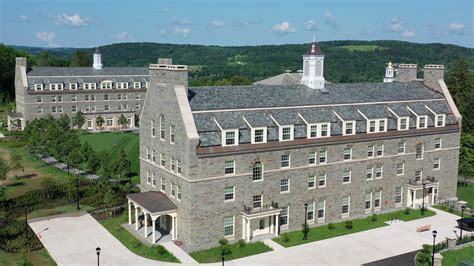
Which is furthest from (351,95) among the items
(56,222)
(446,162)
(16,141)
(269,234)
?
(16,141)

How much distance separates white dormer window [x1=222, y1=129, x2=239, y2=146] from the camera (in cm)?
4038

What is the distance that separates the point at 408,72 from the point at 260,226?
3042cm

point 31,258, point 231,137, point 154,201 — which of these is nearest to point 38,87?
point 154,201

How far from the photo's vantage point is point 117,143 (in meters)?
85.0

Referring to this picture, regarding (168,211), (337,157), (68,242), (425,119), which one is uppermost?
(425,119)

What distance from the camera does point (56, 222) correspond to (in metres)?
46.6

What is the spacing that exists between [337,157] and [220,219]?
532 inches

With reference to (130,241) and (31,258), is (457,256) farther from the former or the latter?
(31,258)

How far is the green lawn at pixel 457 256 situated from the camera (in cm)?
3868

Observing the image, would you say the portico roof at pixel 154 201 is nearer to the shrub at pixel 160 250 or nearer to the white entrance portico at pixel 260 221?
the shrub at pixel 160 250

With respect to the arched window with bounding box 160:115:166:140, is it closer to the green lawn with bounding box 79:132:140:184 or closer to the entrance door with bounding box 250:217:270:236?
the entrance door with bounding box 250:217:270:236

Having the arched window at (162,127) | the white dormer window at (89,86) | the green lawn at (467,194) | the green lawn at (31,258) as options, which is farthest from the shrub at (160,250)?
the white dormer window at (89,86)

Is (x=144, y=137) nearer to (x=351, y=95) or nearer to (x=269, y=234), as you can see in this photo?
(x=269, y=234)

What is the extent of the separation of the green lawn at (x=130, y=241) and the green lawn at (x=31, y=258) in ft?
A: 20.4
